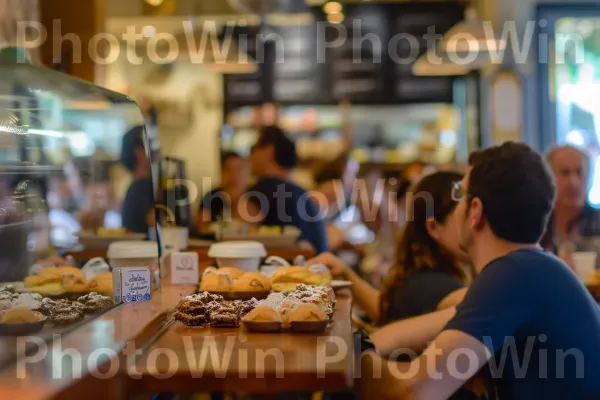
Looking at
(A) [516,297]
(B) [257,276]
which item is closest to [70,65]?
(B) [257,276]

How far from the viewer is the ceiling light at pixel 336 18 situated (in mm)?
8867

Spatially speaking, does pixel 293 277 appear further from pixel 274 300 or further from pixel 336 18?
pixel 336 18

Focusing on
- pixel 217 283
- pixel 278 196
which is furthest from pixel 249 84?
pixel 217 283

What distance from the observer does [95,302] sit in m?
2.14

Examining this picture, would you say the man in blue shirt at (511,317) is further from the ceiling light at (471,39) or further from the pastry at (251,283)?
the ceiling light at (471,39)

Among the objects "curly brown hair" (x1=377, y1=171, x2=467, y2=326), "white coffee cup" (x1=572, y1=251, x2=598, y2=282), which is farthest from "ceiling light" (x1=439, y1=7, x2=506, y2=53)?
"curly brown hair" (x1=377, y1=171, x2=467, y2=326)

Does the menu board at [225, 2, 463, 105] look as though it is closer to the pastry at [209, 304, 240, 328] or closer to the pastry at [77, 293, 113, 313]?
the pastry at [77, 293, 113, 313]

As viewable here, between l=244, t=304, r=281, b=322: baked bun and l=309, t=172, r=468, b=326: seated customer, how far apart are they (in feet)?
4.15

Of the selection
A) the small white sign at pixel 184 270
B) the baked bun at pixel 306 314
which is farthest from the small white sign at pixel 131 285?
the baked bun at pixel 306 314

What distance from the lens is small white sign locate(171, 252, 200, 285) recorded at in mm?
2840

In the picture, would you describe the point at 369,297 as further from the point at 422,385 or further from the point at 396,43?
the point at 396,43

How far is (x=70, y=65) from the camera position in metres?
5.36

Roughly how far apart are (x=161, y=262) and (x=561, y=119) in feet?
18.6

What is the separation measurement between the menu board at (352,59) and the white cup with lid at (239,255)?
19.5ft
